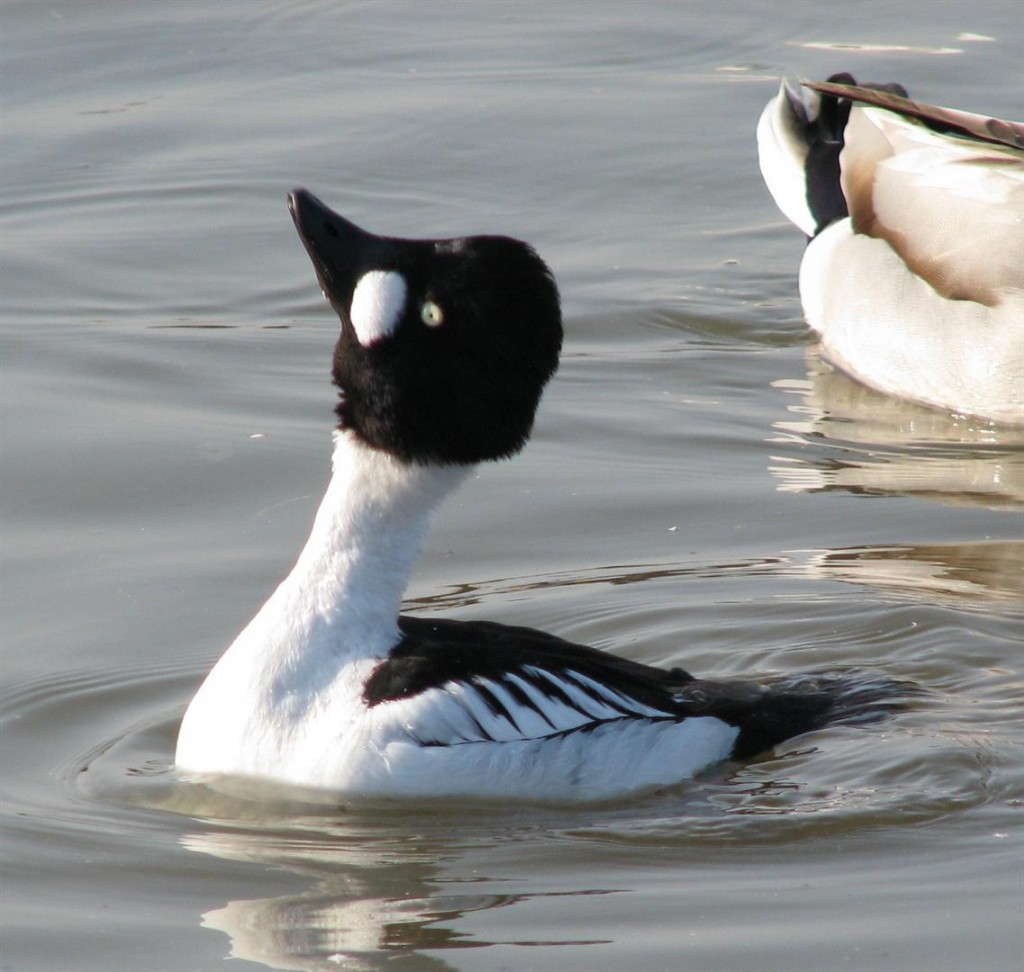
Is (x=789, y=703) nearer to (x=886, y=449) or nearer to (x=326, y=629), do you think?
(x=326, y=629)

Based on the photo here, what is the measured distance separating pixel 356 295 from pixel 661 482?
2.82 meters

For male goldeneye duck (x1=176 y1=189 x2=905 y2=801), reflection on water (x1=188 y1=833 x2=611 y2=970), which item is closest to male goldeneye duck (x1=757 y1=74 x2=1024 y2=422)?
male goldeneye duck (x1=176 y1=189 x2=905 y2=801)

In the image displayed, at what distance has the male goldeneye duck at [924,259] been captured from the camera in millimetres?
9781

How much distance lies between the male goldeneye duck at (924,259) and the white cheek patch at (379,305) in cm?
461

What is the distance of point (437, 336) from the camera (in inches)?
233

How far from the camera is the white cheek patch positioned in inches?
233

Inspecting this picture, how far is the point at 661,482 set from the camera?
28.0 feet

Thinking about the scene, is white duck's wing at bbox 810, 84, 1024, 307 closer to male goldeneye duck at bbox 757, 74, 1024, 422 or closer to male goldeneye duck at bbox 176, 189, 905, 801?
male goldeneye duck at bbox 757, 74, 1024, 422

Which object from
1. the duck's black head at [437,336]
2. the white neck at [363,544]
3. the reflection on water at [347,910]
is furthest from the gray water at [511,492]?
the duck's black head at [437,336]

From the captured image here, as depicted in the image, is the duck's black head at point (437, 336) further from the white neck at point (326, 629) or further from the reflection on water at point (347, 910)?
the reflection on water at point (347, 910)

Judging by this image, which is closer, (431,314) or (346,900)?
(346,900)

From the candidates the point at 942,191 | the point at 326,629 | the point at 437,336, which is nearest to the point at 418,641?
the point at 326,629

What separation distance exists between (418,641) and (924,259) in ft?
16.4

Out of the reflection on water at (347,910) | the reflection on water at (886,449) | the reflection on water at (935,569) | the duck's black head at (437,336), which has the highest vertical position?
the duck's black head at (437,336)
